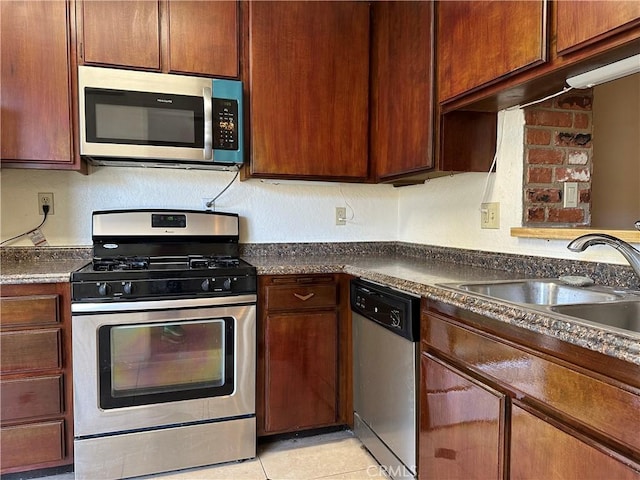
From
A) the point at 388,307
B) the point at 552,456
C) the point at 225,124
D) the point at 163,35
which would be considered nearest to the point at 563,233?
the point at 388,307

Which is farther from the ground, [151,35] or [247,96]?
[151,35]

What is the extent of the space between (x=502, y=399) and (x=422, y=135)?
3.88ft

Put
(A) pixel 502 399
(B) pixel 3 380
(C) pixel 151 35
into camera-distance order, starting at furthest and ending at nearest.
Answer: (C) pixel 151 35 < (B) pixel 3 380 < (A) pixel 502 399

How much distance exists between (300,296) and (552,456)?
4.12 ft

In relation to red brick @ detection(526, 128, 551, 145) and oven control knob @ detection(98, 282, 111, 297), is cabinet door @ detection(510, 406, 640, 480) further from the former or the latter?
oven control knob @ detection(98, 282, 111, 297)

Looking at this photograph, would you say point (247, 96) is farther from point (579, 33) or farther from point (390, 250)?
point (579, 33)

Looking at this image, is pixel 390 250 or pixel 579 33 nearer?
pixel 579 33

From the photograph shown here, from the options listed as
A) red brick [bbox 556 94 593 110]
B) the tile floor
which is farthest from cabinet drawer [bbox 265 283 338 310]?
red brick [bbox 556 94 593 110]

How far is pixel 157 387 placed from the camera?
1.88 metres

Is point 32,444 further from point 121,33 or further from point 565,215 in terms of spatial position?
point 565,215

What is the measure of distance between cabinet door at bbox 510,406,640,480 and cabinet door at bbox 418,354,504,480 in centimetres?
6

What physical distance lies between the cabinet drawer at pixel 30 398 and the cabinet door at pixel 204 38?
1.48 meters

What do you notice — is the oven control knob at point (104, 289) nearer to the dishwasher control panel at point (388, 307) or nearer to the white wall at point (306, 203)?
the white wall at point (306, 203)

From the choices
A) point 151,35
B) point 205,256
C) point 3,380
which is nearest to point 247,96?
point 151,35
